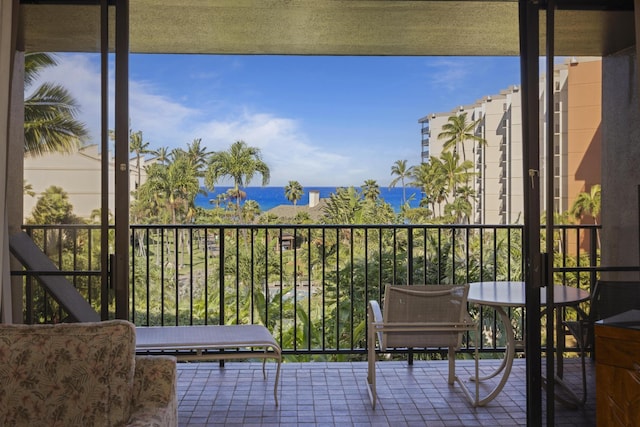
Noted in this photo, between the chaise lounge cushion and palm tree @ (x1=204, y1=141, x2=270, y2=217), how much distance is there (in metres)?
21.1

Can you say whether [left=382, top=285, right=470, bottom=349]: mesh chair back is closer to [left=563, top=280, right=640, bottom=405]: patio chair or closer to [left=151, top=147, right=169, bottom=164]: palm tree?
[left=563, top=280, right=640, bottom=405]: patio chair

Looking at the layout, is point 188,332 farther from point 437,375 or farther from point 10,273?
point 437,375

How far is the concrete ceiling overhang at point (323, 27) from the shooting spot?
2607 millimetres

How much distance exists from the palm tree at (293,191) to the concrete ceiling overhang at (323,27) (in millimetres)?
21000

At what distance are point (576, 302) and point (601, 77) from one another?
1018 millimetres

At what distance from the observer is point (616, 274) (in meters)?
2.60

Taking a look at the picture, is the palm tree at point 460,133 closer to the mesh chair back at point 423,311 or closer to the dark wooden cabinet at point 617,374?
the mesh chair back at point 423,311

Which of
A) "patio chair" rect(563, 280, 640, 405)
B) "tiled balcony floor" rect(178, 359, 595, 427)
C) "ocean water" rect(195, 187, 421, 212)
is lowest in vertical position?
"tiled balcony floor" rect(178, 359, 595, 427)

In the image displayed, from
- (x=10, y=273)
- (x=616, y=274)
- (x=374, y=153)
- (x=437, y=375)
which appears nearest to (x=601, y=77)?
(x=616, y=274)

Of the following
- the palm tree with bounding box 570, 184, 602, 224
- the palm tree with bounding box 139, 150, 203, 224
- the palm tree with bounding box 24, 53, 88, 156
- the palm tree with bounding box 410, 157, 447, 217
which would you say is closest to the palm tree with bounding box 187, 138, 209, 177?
the palm tree with bounding box 139, 150, 203, 224

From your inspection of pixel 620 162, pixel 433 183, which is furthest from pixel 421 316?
pixel 433 183

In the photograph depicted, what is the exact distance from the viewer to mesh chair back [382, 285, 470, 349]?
3.40 metres

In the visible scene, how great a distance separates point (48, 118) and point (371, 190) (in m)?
21.7

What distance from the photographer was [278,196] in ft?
84.6
